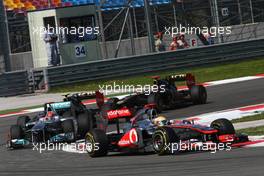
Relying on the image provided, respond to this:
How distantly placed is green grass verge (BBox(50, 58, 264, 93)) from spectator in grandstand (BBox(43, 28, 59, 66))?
91.2 inches

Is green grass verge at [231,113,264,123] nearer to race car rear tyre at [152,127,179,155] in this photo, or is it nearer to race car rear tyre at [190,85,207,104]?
race car rear tyre at [190,85,207,104]

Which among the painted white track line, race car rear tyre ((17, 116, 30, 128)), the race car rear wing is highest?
the race car rear wing

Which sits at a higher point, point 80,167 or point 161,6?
point 161,6

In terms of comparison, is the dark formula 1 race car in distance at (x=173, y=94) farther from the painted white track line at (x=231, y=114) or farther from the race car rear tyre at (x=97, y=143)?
the race car rear tyre at (x=97, y=143)

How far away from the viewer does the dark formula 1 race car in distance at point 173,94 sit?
16.8 meters

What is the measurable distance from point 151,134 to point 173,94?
20.0 feet

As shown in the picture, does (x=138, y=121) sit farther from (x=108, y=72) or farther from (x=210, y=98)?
(x=108, y=72)

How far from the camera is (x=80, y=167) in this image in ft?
34.3

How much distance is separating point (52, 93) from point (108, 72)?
6.98ft

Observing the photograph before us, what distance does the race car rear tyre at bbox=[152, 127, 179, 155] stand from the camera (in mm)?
10375

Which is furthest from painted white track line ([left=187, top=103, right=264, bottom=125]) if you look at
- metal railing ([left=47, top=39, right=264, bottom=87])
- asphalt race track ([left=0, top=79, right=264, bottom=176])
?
metal railing ([left=47, top=39, right=264, bottom=87])

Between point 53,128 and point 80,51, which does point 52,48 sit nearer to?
point 80,51

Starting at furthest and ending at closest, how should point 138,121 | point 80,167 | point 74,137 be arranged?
point 74,137 → point 138,121 → point 80,167

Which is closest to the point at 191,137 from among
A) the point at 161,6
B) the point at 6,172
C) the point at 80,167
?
the point at 80,167
